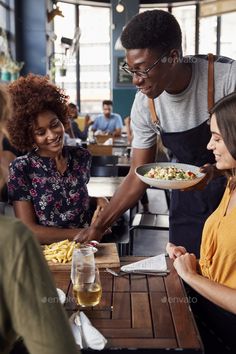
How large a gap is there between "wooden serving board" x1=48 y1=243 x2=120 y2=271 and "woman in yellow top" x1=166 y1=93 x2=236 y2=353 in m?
0.22

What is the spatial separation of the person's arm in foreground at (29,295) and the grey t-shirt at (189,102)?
1.34 meters

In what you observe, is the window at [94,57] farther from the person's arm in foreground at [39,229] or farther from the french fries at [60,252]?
the french fries at [60,252]

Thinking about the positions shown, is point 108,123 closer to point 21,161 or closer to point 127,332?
point 21,161

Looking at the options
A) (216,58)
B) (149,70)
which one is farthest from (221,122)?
(216,58)

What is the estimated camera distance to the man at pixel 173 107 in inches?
64.2

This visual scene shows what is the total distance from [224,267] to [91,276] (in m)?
0.46

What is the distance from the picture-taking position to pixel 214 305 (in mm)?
1446

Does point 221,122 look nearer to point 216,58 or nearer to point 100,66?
point 216,58

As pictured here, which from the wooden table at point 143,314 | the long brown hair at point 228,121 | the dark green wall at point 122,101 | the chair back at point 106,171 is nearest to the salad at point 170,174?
the long brown hair at point 228,121

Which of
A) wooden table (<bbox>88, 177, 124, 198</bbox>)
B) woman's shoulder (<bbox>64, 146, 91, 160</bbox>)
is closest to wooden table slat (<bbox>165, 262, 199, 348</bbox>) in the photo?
woman's shoulder (<bbox>64, 146, 91, 160</bbox>)

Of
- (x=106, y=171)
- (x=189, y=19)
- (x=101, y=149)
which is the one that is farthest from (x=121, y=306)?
(x=189, y=19)

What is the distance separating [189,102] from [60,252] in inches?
32.9

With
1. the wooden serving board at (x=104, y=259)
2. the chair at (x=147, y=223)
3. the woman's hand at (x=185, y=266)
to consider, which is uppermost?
the woman's hand at (x=185, y=266)

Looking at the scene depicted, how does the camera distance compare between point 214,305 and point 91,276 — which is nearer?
point 91,276
